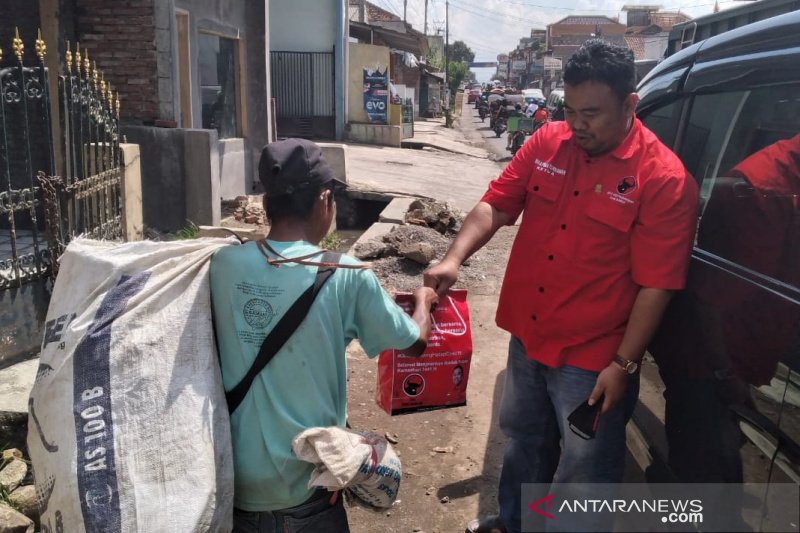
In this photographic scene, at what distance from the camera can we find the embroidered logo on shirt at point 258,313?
5.98ft

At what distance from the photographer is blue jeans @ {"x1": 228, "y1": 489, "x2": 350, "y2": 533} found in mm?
1921

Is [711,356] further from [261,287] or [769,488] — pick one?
[261,287]

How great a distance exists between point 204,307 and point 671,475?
1441 millimetres

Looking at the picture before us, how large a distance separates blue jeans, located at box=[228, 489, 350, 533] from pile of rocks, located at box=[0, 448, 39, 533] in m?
1.36

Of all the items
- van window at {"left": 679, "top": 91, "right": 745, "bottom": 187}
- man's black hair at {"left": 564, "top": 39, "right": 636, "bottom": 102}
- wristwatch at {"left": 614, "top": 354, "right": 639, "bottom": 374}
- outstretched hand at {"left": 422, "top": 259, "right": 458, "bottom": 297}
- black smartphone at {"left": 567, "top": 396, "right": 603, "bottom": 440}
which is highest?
man's black hair at {"left": 564, "top": 39, "right": 636, "bottom": 102}

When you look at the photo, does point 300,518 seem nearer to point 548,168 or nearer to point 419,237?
point 548,168

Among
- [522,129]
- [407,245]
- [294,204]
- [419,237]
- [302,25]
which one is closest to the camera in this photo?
[294,204]

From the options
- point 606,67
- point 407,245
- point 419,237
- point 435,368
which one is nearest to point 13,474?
point 435,368

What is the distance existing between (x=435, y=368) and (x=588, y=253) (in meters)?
0.67

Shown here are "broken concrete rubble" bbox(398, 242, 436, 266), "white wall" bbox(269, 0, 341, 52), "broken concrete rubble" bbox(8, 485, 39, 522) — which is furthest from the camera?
"white wall" bbox(269, 0, 341, 52)

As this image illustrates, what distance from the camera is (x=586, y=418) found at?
226cm

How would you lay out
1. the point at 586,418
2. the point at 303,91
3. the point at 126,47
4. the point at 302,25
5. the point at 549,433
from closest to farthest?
the point at 586,418 < the point at 549,433 < the point at 126,47 < the point at 302,25 < the point at 303,91

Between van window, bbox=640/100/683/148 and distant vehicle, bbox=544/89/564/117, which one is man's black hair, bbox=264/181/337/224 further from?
distant vehicle, bbox=544/89/564/117

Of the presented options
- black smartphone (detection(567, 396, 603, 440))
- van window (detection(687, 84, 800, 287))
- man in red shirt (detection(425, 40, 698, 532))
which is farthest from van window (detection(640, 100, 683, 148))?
black smartphone (detection(567, 396, 603, 440))
